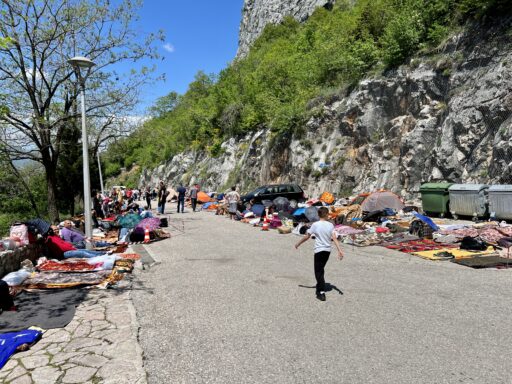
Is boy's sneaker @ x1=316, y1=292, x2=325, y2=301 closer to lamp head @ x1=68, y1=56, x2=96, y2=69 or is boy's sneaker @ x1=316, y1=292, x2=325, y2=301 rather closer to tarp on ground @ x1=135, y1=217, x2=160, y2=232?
tarp on ground @ x1=135, y1=217, x2=160, y2=232

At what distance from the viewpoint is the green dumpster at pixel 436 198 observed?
1784 cm

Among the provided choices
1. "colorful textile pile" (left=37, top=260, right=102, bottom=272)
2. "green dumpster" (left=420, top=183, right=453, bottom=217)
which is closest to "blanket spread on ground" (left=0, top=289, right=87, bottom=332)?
"colorful textile pile" (left=37, top=260, right=102, bottom=272)

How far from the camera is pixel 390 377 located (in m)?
4.29

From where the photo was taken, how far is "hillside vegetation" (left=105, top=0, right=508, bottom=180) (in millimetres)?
24719

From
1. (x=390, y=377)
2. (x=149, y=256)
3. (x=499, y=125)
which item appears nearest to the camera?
(x=390, y=377)

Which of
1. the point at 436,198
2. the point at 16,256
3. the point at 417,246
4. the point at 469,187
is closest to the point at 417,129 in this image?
the point at 436,198

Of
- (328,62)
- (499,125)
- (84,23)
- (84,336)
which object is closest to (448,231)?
(499,125)

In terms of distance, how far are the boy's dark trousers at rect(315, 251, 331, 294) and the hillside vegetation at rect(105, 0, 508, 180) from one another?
1680 cm

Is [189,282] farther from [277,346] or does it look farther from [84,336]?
[277,346]

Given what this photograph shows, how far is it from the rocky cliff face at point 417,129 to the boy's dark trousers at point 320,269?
1288cm

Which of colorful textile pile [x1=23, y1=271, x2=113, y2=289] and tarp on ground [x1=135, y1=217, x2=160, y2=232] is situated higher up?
tarp on ground [x1=135, y1=217, x2=160, y2=232]

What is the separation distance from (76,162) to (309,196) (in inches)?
676

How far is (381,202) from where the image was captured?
18594mm

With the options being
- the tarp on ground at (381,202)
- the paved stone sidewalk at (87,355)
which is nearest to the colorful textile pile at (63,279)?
the paved stone sidewalk at (87,355)
